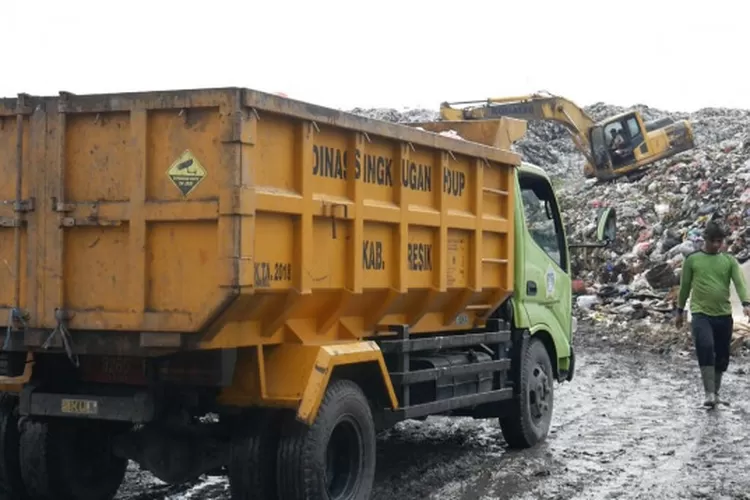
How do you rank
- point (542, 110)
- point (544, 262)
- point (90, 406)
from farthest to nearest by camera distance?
point (542, 110) < point (544, 262) < point (90, 406)

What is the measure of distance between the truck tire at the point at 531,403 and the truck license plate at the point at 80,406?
12.7ft

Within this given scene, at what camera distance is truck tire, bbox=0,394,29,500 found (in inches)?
235

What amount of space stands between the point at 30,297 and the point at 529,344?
14.5 ft

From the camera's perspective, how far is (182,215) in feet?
16.4

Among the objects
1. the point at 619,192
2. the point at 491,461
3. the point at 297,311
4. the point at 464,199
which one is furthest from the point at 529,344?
the point at 619,192

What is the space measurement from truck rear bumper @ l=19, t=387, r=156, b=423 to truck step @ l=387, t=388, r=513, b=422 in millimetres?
1731

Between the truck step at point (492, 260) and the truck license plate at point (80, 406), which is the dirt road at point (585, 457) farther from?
the truck step at point (492, 260)

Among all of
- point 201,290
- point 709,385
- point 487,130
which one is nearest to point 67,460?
point 201,290

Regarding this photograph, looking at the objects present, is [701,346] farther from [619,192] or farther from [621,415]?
[619,192]

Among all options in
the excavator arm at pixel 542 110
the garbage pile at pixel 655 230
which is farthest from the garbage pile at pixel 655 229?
the excavator arm at pixel 542 110

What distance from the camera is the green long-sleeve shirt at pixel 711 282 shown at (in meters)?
10.2

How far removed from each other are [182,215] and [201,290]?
1.24 feet

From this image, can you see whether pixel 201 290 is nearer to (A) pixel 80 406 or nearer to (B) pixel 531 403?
(A) pixel 80 406

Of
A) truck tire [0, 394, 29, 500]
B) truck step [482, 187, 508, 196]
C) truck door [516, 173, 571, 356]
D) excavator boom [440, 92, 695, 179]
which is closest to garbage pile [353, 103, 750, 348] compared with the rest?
excavator boom [440, 92, 695, 179]
